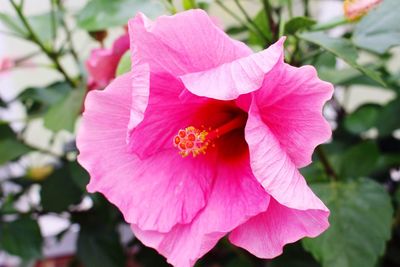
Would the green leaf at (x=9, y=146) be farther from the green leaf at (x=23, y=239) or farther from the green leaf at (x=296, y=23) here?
the green leaf at (x=296, y=23)

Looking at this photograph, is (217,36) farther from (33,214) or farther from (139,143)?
(33,214)

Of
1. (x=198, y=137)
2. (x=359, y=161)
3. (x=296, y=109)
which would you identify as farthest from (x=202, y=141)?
(x=359, y=161)

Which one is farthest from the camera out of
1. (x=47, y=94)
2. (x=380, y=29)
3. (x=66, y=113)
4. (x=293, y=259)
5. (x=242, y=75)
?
(x=47, y=94)

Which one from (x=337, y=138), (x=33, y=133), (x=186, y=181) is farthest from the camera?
(x=33, y=133)

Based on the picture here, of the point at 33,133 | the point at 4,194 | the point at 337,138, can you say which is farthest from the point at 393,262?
the point at 33,133

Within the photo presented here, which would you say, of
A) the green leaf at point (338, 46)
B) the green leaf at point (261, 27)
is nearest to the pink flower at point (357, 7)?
the green leaf at point (338, 46)

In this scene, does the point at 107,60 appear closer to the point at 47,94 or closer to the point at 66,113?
the point at 66,113

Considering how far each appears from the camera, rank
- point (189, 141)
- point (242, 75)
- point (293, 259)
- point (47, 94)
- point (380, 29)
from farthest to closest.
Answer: point (47, 94) < point (293, 259) < point (380, 29) < point (189, 141) < point (242, 75)
